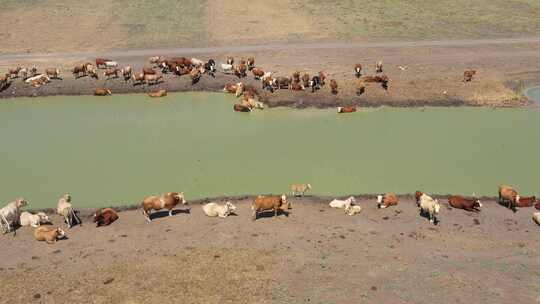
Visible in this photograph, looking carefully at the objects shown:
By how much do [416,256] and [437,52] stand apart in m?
27.1

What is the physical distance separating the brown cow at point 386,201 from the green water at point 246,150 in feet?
4.65

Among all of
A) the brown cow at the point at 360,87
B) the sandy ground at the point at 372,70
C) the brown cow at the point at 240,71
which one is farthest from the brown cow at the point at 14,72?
the brown cow at the point at 360,87

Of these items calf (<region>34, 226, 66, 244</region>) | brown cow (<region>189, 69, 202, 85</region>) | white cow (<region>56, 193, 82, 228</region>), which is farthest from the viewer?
brown cow (<region>189, 69, 202, 85</region>)

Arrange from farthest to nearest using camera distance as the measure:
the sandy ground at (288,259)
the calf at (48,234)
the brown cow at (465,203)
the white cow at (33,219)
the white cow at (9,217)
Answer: the brown cow at (465,203) < the white cow at (33,219) < the white cow at (9,217) < the calf at (48,234) < the sandy ground at (288,259)

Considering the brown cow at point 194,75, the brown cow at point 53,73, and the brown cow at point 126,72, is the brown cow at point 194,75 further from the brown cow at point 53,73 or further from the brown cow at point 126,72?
the brown cow at point 53,73

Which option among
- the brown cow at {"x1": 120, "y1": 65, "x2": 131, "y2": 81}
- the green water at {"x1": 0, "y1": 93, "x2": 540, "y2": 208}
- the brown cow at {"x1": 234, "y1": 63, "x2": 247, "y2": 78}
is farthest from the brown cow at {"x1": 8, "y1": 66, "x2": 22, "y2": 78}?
the brown cow at {"x1": 234, "y1": 63, "x2": 247, "y2": 78}

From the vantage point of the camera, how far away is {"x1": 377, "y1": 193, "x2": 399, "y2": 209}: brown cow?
19.4 m

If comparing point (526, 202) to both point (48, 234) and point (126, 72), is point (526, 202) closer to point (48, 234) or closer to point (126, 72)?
point (48, 234)

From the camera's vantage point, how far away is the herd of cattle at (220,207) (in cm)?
1811

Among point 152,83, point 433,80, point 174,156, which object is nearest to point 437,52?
point 433,80

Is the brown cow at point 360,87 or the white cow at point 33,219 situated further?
the brown cow at point 360,87

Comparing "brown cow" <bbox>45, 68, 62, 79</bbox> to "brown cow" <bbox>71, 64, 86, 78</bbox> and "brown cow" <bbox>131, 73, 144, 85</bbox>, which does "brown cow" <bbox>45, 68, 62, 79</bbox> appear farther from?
"brown cow" <bbox>131, 73, 144, 85</bbox>

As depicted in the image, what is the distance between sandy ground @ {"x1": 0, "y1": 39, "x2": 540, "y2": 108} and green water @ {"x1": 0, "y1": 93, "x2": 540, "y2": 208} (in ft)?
4.64

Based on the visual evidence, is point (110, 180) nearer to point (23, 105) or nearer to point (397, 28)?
point (23, 105)
